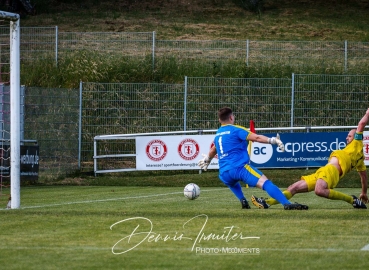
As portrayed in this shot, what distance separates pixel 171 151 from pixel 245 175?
34.7ft

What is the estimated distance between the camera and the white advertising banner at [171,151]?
22.4 m

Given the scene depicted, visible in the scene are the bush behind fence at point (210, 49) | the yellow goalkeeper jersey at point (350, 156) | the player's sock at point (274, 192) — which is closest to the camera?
the player's sock at point (274, 192)

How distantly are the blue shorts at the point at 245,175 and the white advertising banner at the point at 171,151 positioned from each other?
9.96 meters

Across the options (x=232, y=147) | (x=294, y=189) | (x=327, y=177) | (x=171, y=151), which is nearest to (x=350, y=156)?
(x=327, y=177)

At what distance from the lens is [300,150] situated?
22.4 meters

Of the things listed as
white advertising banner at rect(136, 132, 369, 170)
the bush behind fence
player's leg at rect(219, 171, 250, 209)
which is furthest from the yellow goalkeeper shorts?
the bush behind fence

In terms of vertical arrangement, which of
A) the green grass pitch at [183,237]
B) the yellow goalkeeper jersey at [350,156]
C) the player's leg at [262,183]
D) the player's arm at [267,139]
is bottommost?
the green grass pitch at [183,237]

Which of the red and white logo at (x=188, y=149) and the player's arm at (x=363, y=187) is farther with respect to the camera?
the red and white logo at (x=188, y=149)

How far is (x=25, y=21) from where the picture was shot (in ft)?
135

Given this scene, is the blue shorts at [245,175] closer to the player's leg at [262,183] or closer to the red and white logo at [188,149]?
the player's leg at [262,183]

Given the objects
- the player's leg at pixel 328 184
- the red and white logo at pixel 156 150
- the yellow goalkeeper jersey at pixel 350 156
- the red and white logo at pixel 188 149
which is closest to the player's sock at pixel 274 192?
the player's leg at pixel 328 184

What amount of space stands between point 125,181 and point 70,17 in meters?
22.7

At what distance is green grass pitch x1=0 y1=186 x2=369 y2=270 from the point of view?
763cm

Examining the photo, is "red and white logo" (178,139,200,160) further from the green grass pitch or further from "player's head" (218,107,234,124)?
"player's head" (218,107,234,124)
